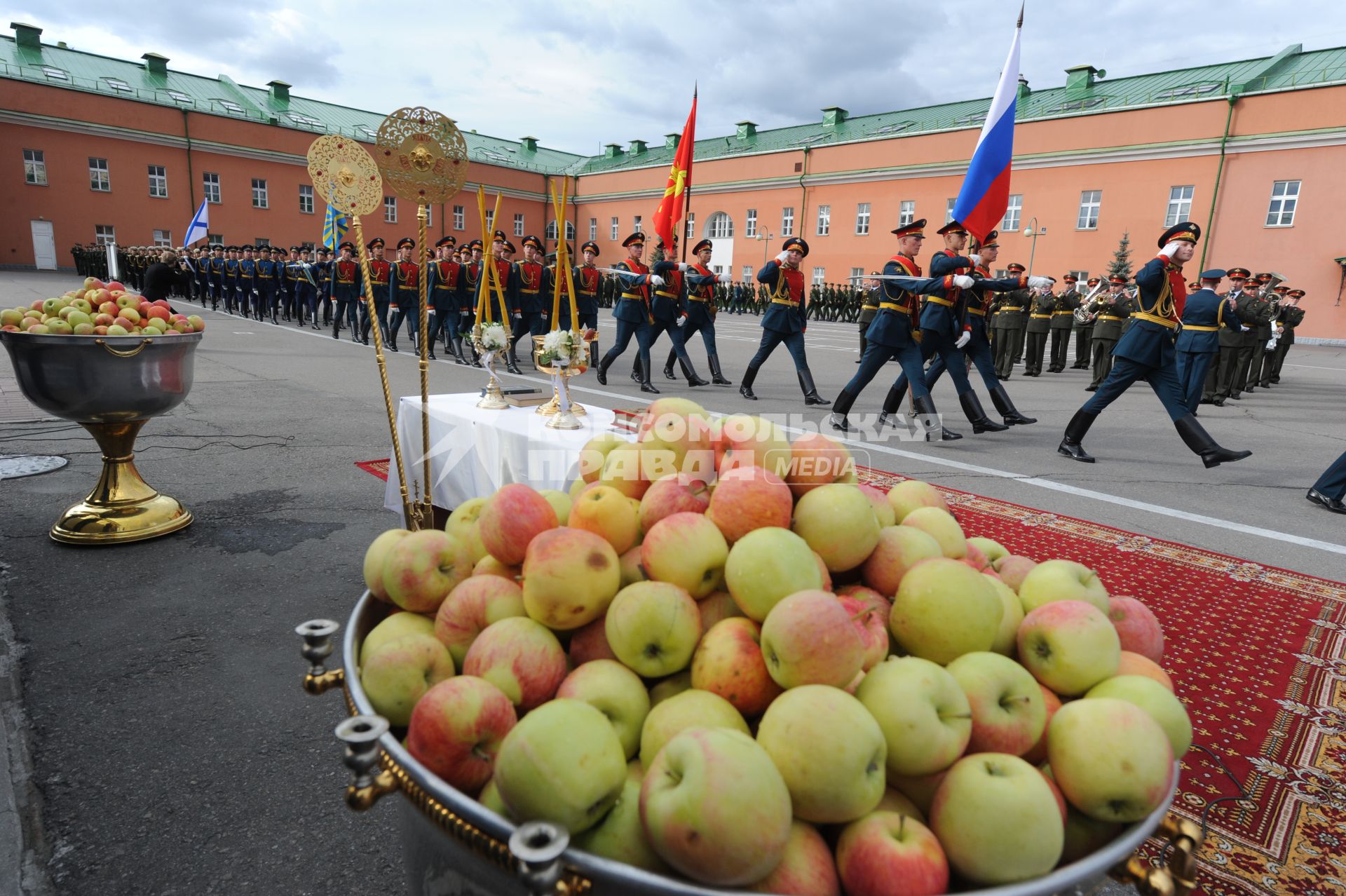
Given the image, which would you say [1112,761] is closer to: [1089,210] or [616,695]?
[616,695]

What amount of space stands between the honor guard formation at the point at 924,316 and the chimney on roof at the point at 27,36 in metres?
30.7

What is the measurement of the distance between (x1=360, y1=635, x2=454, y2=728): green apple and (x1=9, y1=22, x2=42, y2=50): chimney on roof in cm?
5497

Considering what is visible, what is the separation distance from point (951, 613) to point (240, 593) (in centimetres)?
347

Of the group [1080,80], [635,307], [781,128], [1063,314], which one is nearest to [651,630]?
[635,307]

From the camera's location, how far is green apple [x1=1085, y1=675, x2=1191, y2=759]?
1150mm

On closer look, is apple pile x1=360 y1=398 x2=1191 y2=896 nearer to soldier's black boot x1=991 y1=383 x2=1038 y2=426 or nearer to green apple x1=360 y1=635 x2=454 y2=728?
green apple x1=360 y1=635 x2=454 y2=728

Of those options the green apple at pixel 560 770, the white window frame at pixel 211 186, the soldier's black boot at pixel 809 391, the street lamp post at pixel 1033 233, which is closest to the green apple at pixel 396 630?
the green apple at pixel 560 770

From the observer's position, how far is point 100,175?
37.5m

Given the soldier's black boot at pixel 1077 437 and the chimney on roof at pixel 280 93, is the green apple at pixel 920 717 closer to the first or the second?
the soldier's black boot at pixel 1077 437

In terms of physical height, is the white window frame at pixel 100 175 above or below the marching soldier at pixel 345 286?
above

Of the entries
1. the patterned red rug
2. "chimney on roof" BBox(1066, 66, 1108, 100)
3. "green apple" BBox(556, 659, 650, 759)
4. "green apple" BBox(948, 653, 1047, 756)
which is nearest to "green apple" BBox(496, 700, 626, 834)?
"green apple" BBox(556, 659, 650, 759)

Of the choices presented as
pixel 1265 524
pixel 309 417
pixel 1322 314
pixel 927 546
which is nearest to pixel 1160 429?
pixel 1265 524

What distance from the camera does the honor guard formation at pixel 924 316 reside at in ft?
22.5

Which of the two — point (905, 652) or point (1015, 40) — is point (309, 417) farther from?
point (1015, 40)
